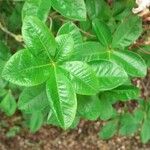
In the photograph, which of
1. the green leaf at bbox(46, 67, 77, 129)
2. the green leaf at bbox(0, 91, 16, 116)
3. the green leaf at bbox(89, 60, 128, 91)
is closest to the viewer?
the green leaf at bbox(46, 67, 77, 129)

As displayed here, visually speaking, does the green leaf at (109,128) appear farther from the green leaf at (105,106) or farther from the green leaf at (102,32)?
the green leaf at (102,32)

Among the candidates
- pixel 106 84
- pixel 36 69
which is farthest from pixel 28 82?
pixel 106 84

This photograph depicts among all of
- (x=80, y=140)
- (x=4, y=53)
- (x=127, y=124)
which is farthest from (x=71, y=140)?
(x=4, y=53)

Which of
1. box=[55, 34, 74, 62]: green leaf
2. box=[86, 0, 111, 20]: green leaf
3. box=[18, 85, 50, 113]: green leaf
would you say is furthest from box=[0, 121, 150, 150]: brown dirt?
box=[55, 34, 74, 62]: green leaf

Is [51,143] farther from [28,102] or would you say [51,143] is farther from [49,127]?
[28,102]

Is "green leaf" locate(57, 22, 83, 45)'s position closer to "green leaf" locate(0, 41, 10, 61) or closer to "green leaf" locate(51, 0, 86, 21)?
"green leaf" locate(51, 0, 86, 21)
